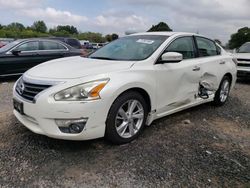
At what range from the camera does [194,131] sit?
4.49 meters

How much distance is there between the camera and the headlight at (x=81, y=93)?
129 inches

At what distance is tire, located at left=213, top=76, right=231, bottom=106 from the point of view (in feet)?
19.6

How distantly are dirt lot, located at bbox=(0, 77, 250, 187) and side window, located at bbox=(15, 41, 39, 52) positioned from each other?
4525mm

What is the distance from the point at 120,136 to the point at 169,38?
1.85 metres

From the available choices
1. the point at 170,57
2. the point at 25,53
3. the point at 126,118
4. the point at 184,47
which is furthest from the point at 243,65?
the point at 126,118

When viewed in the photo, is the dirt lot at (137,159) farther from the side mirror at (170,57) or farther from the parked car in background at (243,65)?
the parked car in background at (243,65)

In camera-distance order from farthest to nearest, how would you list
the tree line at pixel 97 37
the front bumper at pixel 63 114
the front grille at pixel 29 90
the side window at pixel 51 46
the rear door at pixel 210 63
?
1. the tree line at pixel 97 37
2. the side window at pixel 51 46
3. the rear door at pixel 210 63
4. the front grille at pixel 29 90
5. the front bumper at pixel 63 114

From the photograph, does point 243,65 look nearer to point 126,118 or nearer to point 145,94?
point 145,94

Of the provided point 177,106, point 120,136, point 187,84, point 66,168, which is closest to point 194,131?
point 177,106

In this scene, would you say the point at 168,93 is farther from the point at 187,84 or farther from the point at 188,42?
the point at 188,42

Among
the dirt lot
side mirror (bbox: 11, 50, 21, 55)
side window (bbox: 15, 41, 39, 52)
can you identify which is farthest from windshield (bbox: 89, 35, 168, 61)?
side window (bbox: 15, 41, 39, 52)

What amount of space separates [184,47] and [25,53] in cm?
560

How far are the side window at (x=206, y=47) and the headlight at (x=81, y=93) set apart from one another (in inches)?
104

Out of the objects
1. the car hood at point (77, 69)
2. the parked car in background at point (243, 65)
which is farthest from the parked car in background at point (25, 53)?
the parked car in background at point (243, 65)
